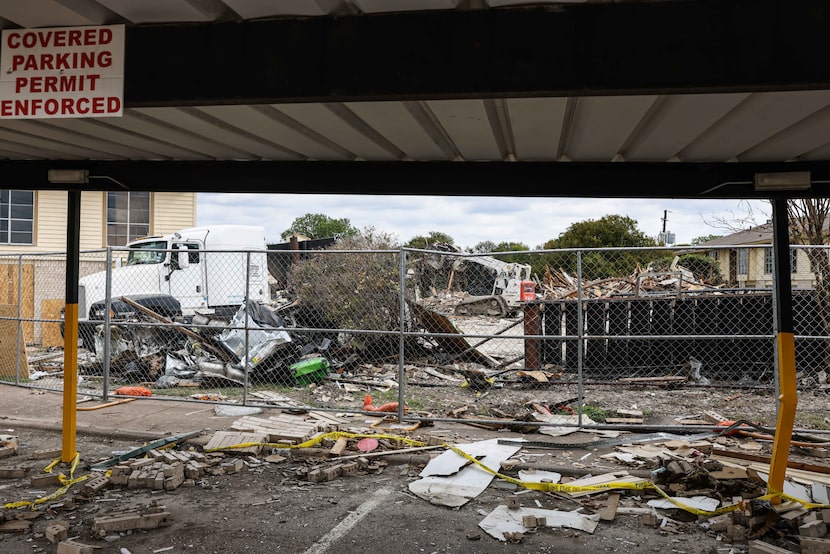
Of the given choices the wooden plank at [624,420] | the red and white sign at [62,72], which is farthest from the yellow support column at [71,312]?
the wooden plank at [624,420]

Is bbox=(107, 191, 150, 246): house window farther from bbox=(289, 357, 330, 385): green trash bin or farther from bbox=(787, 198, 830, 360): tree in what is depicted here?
bbox=(787, 198, 830, 360): tree

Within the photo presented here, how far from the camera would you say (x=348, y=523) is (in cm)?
528

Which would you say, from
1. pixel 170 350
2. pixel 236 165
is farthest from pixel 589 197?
pixel 170 350

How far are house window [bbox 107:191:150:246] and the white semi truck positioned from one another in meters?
5.47

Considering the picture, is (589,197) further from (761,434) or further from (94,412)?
(94,412)

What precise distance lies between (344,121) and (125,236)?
19.9m

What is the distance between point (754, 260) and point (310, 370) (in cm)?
2268

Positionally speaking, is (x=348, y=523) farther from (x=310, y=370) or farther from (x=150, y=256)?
(x=150, y=256)

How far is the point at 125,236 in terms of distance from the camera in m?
21.8

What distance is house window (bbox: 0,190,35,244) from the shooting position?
2075 centimetres

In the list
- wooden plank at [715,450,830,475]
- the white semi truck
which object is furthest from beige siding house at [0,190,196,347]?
wooden plank at [715,450,830,475]

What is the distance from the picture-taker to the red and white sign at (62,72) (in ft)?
11.2

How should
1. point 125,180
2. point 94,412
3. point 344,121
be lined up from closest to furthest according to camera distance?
point 344,121
point 125,180
point 94,412

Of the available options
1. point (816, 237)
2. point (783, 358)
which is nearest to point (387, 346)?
point (816, 237)
